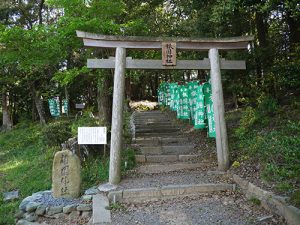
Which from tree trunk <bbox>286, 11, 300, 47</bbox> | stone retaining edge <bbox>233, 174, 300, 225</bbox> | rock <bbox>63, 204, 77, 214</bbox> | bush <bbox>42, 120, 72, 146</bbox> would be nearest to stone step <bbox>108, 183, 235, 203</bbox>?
stone retaining edge <bbox>233, 174, 300, 225</bbox>

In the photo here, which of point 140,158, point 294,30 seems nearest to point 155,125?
point 140,158

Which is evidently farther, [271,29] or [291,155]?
[271,29]

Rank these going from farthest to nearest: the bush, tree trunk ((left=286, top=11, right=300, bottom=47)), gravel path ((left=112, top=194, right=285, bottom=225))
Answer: the bush, tree trunk ((left=286, top=11, right=300, bottom=47)), gravel path ((left=112, top=194, right=285, bottom=225))

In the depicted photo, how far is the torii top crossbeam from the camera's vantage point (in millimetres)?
7164

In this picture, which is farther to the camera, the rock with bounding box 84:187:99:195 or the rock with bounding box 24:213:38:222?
the rock with bounding box 84:187:99:195

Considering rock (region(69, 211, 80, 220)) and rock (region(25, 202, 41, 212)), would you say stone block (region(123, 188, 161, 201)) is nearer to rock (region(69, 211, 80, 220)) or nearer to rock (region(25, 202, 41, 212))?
rock (region(69, 211, 80, 220))

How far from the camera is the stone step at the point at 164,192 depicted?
260 inches

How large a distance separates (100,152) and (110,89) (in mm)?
3866

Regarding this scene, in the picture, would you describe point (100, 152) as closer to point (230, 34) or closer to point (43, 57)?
point (43, 57)

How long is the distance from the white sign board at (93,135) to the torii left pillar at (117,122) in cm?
54

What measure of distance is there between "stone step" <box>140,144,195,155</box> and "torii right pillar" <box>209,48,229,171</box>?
1.98m

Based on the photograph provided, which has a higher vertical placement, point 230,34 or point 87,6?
point 87,6

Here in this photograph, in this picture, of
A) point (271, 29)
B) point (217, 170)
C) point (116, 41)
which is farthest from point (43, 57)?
point (271, 29)

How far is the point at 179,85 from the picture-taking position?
1336 cm
